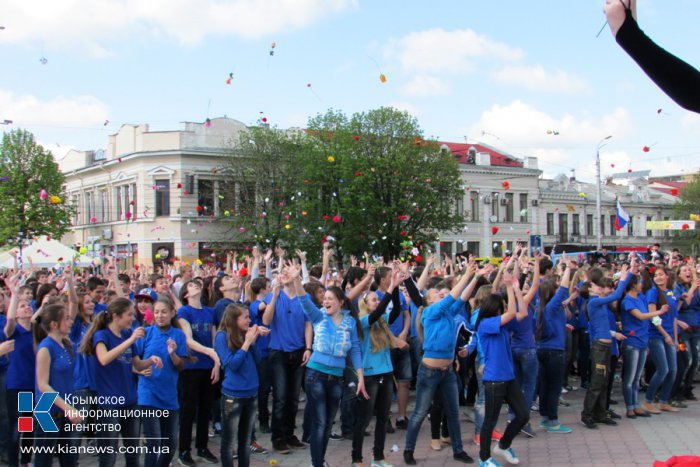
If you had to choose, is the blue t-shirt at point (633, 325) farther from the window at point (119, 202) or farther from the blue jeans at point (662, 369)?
the window at point (119, 202)

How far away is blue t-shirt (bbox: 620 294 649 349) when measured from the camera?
912 cm

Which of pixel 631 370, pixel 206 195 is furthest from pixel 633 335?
pixel 206 195

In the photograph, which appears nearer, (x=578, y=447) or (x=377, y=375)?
(x=377, y=375)

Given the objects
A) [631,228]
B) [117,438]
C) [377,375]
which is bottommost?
[117,438]

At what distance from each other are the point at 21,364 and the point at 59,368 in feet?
3.48

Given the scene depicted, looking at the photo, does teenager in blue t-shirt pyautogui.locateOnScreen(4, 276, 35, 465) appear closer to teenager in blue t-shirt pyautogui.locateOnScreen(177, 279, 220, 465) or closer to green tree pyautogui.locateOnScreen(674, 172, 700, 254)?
teenager in blue t-shirt pyautogui.locateOnScreen(177, 279, 220, 465)

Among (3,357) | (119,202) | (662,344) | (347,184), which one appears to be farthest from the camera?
(119,202)

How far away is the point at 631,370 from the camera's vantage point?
9.16m

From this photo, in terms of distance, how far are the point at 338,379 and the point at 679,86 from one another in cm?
550

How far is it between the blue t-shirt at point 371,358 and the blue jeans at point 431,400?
1.23 feet

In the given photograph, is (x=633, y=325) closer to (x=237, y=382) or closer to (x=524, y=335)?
(x=524, y=335)

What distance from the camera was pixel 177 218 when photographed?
39750 millimetres

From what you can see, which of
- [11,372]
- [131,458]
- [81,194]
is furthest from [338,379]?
[81,194]

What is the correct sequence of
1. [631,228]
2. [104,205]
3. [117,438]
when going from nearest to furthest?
[117,438], [104,205], [631,228]
